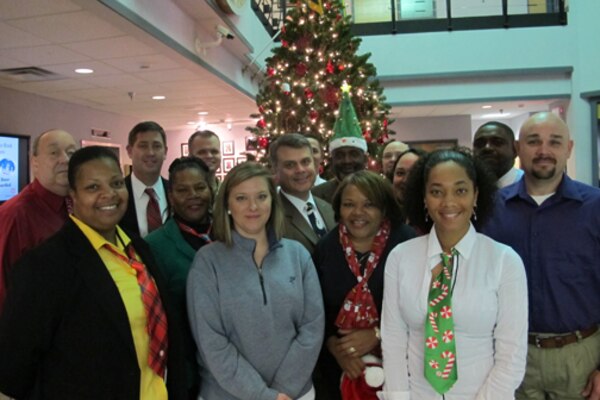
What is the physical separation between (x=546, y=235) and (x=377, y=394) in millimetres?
1022

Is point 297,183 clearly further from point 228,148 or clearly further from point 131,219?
point 228,148

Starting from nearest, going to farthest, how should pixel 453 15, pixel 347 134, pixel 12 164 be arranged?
pixel 347 134 → pixel 12 164 → pixel 453 15

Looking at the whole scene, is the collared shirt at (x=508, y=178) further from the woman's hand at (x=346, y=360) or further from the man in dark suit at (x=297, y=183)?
the woman's hand at (x=346, y=360)

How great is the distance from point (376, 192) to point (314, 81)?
12.0ft

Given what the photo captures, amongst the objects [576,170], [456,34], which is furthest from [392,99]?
[576,170]

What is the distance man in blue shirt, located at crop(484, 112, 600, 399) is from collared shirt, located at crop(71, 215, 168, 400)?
1.60 meters

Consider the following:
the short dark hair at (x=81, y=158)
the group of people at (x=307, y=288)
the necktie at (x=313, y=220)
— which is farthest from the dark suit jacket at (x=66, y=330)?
the necktie at (x=313, y=220)

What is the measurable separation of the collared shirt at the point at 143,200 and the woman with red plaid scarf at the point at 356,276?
44.9 inches

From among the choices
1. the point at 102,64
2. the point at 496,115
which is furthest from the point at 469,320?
the point at 496,115

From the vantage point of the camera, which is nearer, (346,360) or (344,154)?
(346,360)

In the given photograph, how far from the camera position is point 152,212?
2826mm

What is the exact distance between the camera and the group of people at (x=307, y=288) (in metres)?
1.63

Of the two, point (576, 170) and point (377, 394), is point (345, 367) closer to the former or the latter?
point (377, 394)

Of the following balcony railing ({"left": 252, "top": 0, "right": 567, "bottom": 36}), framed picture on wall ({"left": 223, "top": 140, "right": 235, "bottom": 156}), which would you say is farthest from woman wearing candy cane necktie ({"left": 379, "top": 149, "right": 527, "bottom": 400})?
framed picture on wall ({"left": 223, "top": 140, "right": 235, "bottom": 156})
